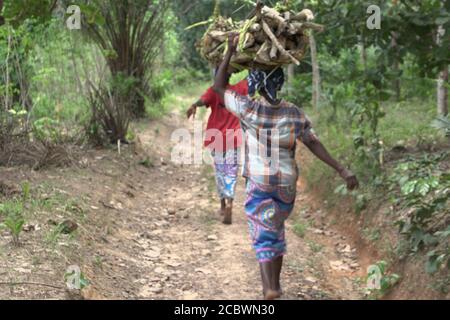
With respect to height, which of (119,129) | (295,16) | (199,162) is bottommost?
(199,162)

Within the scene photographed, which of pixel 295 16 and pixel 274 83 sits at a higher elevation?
pixel 295 16

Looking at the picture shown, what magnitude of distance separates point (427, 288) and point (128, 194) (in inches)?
162

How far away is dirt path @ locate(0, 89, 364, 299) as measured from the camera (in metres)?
4.83

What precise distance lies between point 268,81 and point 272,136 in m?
0.37

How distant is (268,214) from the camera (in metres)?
4.26

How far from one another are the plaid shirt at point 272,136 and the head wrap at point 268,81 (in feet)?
0.26

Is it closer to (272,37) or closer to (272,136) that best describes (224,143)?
(272,136)

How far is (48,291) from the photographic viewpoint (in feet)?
13.8

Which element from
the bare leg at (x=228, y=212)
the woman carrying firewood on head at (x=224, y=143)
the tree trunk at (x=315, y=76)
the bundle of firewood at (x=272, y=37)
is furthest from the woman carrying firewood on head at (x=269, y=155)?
the tree trunk at (x=315, y=76)

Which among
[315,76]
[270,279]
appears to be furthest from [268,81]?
[315,76]

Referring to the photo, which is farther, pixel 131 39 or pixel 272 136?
pixel 131 39

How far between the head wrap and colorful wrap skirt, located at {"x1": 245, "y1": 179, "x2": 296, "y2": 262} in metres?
0.62
